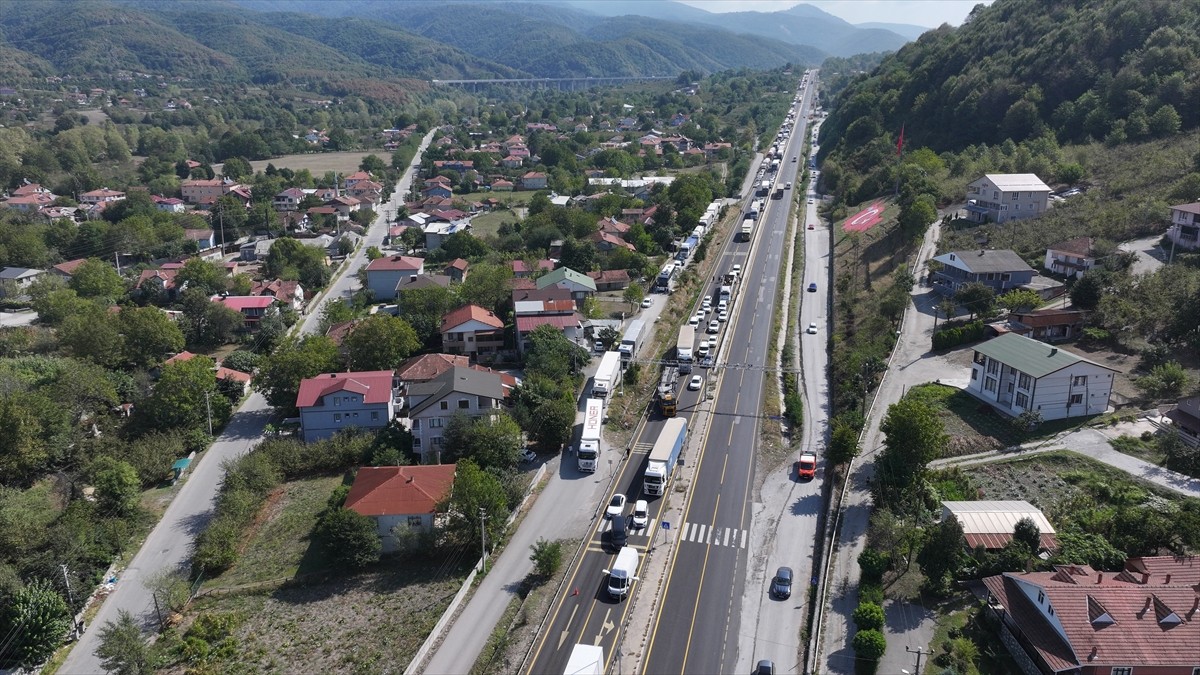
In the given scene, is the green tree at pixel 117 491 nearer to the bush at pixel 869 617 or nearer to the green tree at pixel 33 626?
the green tree at pixel 33 626

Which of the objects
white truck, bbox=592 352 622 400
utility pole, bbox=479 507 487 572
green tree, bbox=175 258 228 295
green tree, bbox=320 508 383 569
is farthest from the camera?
green tree, bbox=175 258 228 295

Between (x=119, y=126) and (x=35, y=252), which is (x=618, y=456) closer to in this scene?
(x=35, y=252)

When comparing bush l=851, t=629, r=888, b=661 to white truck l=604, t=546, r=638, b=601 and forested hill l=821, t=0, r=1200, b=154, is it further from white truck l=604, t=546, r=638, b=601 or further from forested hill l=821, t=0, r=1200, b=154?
forested hill l=821, t=0, r=1200, b=154

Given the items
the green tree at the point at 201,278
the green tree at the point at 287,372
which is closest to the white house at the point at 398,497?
the green tree at the point at 287,372

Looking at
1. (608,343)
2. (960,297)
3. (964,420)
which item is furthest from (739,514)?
(960,297)

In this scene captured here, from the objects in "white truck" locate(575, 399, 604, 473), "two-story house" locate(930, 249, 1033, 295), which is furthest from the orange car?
"two-story house" locate(930, 249, 1033, 295)
